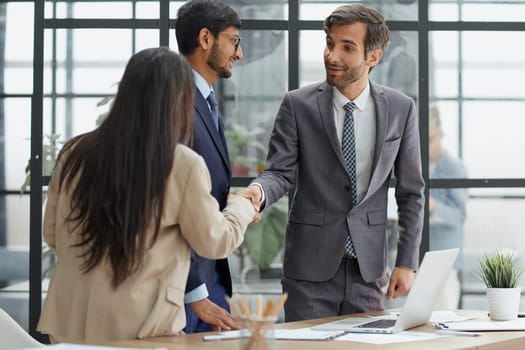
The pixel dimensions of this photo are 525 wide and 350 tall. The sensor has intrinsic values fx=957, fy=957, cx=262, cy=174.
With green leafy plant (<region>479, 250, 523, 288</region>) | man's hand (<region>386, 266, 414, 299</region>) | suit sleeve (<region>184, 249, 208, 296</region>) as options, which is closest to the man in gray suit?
man's hand (<region>386, 266, 414, 299</region>)

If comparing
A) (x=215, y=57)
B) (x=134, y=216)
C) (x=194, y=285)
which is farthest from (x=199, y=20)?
(x=134, y=216)

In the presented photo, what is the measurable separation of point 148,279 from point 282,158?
4.16ft

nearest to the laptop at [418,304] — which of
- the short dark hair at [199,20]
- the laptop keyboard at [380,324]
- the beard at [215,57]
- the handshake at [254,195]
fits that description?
the laptop keyboard at [380,324]

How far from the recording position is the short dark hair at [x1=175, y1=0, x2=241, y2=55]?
3500 millimetres

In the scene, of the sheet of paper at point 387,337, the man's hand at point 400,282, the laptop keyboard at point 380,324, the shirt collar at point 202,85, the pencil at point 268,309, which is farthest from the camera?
the man's hand at point 400,282

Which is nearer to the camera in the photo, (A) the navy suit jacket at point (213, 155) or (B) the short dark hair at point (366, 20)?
(A) the navy suit jacket at point (213, 155)

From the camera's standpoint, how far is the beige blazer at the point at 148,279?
259 centimetres

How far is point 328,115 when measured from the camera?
375 cm

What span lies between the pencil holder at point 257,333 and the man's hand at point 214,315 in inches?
31.6

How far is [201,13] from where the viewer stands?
352cm

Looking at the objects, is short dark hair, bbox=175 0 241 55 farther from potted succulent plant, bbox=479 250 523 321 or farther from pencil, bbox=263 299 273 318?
pencil, bbox=263 299 273 318

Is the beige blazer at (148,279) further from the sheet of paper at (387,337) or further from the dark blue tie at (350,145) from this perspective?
the dark blue tie at (350,145)

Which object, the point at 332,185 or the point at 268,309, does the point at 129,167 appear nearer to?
the point at 268,309

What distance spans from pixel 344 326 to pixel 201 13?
4.18 ft
